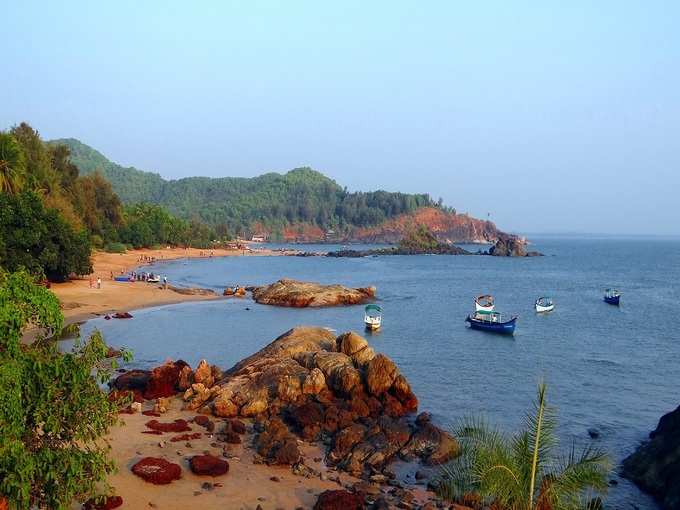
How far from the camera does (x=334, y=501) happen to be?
17438 mm

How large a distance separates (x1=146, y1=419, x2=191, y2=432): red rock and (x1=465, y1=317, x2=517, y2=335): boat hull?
34.6 m

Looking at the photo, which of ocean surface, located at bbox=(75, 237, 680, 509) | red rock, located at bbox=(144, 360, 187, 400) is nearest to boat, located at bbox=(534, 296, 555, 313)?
ocean surface, located at bbox=(75, 237, 680, 509)

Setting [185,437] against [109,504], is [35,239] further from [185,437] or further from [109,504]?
[109,504]

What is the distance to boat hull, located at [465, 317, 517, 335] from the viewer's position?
2073 inches

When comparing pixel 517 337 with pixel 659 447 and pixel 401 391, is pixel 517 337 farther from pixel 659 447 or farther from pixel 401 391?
pixel 659 447

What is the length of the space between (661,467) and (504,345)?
27.8 meters

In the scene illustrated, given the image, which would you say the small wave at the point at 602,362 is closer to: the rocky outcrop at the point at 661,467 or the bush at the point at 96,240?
the rocky outcrop at the point at 661,467

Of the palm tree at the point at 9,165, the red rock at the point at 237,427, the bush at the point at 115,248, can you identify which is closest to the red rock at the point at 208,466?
the red rock at the point at 237,427

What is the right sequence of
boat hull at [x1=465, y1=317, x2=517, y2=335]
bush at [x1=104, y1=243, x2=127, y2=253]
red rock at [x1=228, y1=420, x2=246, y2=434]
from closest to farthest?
red rock at [x1=228, y1=420, x2=246, y2=434] → boat hull at [x1=465, y1=317, x2=517, y2=335] → bush at [x1=104, y1=243, x2=127, y2=253]

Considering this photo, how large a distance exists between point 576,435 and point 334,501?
553 inches

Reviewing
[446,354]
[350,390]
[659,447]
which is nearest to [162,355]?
[350,390]

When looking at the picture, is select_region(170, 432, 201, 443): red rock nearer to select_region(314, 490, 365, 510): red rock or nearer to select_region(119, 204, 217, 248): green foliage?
select_region(314, 490, 365, 510): red rock

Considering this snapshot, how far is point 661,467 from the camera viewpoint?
21000mm

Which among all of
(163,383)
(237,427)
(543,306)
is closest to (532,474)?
(237,427)
